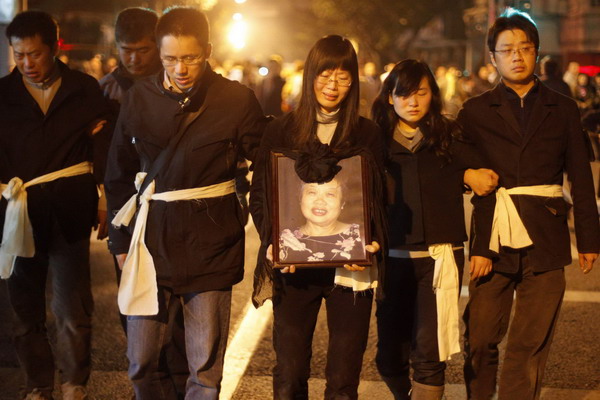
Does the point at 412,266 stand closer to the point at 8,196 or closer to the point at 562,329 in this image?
the point at 8,196

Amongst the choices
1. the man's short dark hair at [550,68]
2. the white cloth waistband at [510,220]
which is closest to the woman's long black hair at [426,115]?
the white cloth waistband at [510,220]

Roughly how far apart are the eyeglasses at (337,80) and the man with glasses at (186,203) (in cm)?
41

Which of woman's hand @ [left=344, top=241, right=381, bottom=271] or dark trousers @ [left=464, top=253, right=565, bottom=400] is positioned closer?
woman's hand @ [left=344, top=241, right=381, bottom=271]

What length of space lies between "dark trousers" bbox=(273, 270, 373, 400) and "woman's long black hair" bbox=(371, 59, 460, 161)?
840 millimetres

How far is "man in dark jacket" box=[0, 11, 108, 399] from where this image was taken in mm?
5055

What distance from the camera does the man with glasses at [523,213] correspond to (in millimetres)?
4809

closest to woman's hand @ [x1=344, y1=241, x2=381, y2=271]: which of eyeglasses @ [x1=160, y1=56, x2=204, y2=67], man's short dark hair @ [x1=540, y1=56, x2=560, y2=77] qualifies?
eyeglasses @ [x1=160, y1=56, x2=204, y2=67]

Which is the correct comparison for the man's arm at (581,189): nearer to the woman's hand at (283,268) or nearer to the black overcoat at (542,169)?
the black overcoat at (542,169)

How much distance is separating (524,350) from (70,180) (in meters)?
2.55

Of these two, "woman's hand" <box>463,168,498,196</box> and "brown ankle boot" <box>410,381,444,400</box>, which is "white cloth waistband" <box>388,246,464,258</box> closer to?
"woman's hand" <box>463,168,498,196</box>

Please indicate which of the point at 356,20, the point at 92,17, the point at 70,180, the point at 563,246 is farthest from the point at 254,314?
the point at 356,20

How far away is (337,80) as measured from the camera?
429 centimetres

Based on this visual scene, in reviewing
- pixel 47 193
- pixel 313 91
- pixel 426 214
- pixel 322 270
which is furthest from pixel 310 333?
pixel 47 193

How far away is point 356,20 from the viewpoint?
65.8 meters
